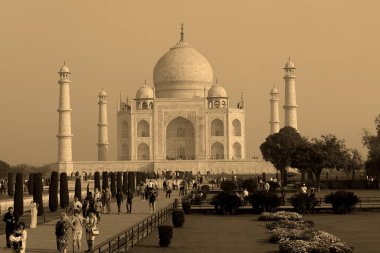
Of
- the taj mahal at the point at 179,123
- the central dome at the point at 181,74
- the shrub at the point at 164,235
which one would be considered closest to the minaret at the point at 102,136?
the taj mahal at the point at 179,123

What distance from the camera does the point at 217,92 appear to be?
70250 millimetres

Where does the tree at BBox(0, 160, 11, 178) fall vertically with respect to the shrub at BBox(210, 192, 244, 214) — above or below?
above

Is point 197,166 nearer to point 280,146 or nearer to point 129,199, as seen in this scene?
point 280,146

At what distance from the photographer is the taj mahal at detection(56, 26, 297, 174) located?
6262cm

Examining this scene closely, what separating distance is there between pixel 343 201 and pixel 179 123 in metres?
46.7

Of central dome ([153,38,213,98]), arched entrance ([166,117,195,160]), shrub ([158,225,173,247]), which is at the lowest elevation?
shrub ([158,225,173,247])

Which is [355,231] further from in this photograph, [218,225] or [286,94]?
[286,94]

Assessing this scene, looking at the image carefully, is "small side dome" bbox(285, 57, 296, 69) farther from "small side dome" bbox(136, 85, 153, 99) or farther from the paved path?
the paved path

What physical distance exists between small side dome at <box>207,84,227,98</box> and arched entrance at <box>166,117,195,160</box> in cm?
331

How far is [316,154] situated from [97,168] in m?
25.1

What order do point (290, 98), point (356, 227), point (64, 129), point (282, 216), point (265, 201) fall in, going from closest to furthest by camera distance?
point (356, 227) < point (282, 216) < point (265, 201) < point (64, 129) < point (290, 98)

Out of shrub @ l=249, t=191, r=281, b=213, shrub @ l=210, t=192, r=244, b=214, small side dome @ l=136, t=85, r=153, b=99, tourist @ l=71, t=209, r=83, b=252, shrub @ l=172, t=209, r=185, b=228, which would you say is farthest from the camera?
small side dome @ l=136, t=85, r=153, b=99

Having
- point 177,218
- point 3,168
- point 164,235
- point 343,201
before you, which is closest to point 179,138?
point 3,168

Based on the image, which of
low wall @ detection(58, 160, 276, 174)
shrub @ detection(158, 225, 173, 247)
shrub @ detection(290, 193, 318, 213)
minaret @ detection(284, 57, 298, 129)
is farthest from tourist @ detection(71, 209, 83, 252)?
minaret @ detection(284, 57, 298, 129)
